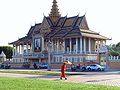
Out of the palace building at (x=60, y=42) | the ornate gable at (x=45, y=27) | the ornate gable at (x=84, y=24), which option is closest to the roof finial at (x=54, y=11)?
the palace building at (x=60, y=42)

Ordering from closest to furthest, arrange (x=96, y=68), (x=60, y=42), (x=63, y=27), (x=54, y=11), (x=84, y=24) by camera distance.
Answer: (x=96, y=68), (x=84, y=24), (x=60, y=42), (x=63, y=27), (x=54, y=11)

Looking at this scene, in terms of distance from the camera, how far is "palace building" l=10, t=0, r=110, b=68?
63625mm

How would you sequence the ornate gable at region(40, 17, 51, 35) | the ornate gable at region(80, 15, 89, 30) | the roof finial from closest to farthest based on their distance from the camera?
the ornate gable at region(80, 15, 89, 30) → the ornate gable at region(40, 17, 51, 35) → the roof finial

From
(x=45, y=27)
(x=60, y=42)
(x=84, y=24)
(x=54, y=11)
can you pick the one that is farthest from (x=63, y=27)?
(x=54, y=11)

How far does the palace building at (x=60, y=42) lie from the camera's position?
6362 centimetres

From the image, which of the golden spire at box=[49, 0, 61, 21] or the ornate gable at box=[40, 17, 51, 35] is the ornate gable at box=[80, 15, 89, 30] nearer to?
the ornate gable at box=[40, 17, 51, 35]

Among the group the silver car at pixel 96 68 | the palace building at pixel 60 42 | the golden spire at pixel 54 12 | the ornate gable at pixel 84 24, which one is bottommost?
the silver car at pixel 96 68

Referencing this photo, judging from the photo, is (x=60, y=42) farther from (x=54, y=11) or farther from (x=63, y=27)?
(x=54, y=11)

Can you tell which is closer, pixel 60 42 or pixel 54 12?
pixel 60 42

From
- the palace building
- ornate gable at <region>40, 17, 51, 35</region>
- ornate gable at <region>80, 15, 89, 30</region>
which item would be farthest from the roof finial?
ornate gable at <region>80, 15, 89, 30</region>

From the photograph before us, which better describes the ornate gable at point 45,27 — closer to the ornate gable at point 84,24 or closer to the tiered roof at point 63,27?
the tiered roof at point 63,27

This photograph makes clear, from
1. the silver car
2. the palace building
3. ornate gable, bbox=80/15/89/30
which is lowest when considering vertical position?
the silver car

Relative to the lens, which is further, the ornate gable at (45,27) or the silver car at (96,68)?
the ornate gable at (45,27)

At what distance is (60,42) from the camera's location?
74.8m
